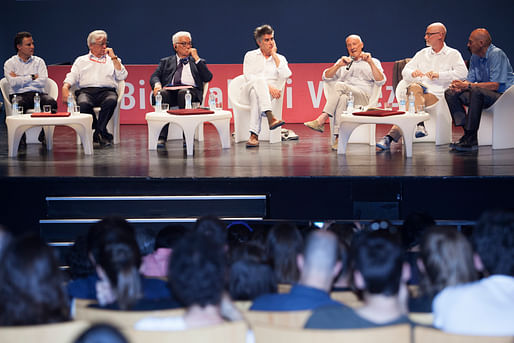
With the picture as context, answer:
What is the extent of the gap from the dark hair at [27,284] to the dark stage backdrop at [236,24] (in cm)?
974

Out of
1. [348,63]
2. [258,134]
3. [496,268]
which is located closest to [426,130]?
[348,63]

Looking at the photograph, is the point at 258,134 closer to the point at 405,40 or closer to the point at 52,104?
the point at 52,104

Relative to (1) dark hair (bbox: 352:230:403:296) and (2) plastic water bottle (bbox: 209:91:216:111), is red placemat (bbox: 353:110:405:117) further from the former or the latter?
(1) dark hair (bbox: 352:230:403:296)

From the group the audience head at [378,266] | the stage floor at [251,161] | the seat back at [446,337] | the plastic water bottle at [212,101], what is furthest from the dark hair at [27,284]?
the plastic water bottle at [212,101]

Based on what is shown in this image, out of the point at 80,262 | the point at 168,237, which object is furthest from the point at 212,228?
the point at 80,262

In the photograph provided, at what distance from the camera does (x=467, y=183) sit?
5027 mm

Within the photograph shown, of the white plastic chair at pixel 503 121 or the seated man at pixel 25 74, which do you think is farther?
the seated man at pixel 25 74

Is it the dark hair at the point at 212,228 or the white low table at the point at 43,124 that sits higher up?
the white low table at the point at 43,124

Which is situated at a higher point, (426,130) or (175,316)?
(426,130)

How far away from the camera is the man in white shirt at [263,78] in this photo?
7.23m

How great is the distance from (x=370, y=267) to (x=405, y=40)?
32.0ft

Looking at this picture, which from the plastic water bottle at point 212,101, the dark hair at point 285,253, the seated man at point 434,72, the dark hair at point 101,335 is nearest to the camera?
the dark hair at point 101,335

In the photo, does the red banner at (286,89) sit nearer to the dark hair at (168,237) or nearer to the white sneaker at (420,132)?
the white sneaker at (420,132)

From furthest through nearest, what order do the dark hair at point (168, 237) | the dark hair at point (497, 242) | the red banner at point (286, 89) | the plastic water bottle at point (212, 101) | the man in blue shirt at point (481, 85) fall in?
the red banner at point (286, 89) → the plastic water bottle at point (212, 101) → the man in blue shirt at point (481, 85) → the dark hair at point (168, 237) → the dark hair at point (497, 242)
